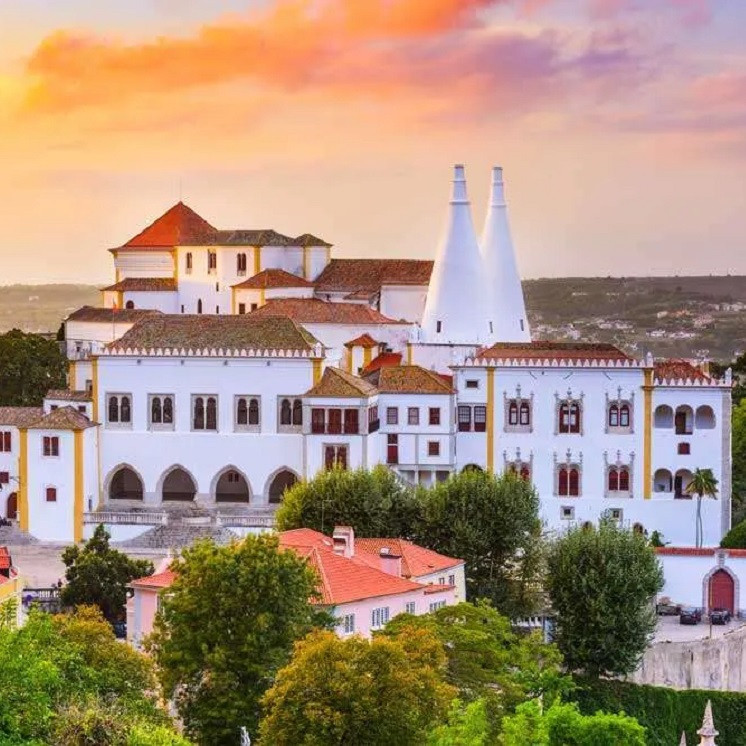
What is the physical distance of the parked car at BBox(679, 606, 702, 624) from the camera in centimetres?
5766

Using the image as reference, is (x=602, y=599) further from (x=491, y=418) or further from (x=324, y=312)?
(x=324, y=312)

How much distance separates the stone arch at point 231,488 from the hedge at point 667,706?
1940 centimetres

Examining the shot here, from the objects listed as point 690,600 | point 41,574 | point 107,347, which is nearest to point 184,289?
point 107,347

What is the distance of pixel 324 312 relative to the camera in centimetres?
7456

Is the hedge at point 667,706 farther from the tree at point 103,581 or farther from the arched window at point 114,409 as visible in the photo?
the arched window at point 114,409

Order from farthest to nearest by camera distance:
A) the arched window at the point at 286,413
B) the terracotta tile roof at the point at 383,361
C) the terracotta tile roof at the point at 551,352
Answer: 1. the terracotta tile roof at the point at 383,361
2. the arched window at the point at 286,413
3. the terracotta tile roof at the point at 551,352

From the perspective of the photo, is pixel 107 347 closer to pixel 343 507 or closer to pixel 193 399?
pixel 193 399

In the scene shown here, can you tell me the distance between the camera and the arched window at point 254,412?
68250mm

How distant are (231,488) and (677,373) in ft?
44.9

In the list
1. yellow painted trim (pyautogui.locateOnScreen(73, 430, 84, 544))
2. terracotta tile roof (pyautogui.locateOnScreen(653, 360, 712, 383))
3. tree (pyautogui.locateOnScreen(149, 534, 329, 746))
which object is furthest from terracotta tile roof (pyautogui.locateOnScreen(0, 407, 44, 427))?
tree (pyautogui.locateOnScreen(149, 534, 329, 746))

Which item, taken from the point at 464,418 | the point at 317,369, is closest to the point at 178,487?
the point at 317,369

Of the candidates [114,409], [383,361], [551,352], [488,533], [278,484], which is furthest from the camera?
[383,361]

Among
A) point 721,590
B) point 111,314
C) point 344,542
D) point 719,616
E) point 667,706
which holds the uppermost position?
point 111,314

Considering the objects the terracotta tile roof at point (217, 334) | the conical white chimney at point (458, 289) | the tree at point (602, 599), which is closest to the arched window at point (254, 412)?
the terracotta tile roof at point (217, 334)
